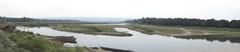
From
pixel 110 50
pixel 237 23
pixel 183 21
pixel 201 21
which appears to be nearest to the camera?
pixel 110 50

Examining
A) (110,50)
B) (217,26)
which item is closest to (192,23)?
(217,26)

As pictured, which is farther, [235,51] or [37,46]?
[235,51]

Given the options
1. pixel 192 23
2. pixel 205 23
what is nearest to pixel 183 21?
pixel 192 23

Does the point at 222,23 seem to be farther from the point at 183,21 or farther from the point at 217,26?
the point at 183,21

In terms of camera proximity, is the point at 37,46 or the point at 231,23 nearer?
the point at 37,46

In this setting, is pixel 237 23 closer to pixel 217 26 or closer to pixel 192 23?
pixel 217 26

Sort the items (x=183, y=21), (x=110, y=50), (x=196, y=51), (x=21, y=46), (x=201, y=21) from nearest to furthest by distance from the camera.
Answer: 1. (x=21, y=46)
2. (x=110, y=50)
3. (x=196, y=51)
4. (x=201, y=21)
5. (x=183, y=21)

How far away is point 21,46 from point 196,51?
30.6 m

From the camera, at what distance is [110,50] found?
40.8 metres

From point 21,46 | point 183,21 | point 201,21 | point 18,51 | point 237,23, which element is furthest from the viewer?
point 183,21

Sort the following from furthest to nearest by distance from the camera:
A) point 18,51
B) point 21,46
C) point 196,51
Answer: point 196,51, point 21,46, point 18,51

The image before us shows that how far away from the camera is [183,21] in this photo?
5531 inches

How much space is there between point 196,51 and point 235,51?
5.99m

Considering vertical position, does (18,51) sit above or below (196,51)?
above
